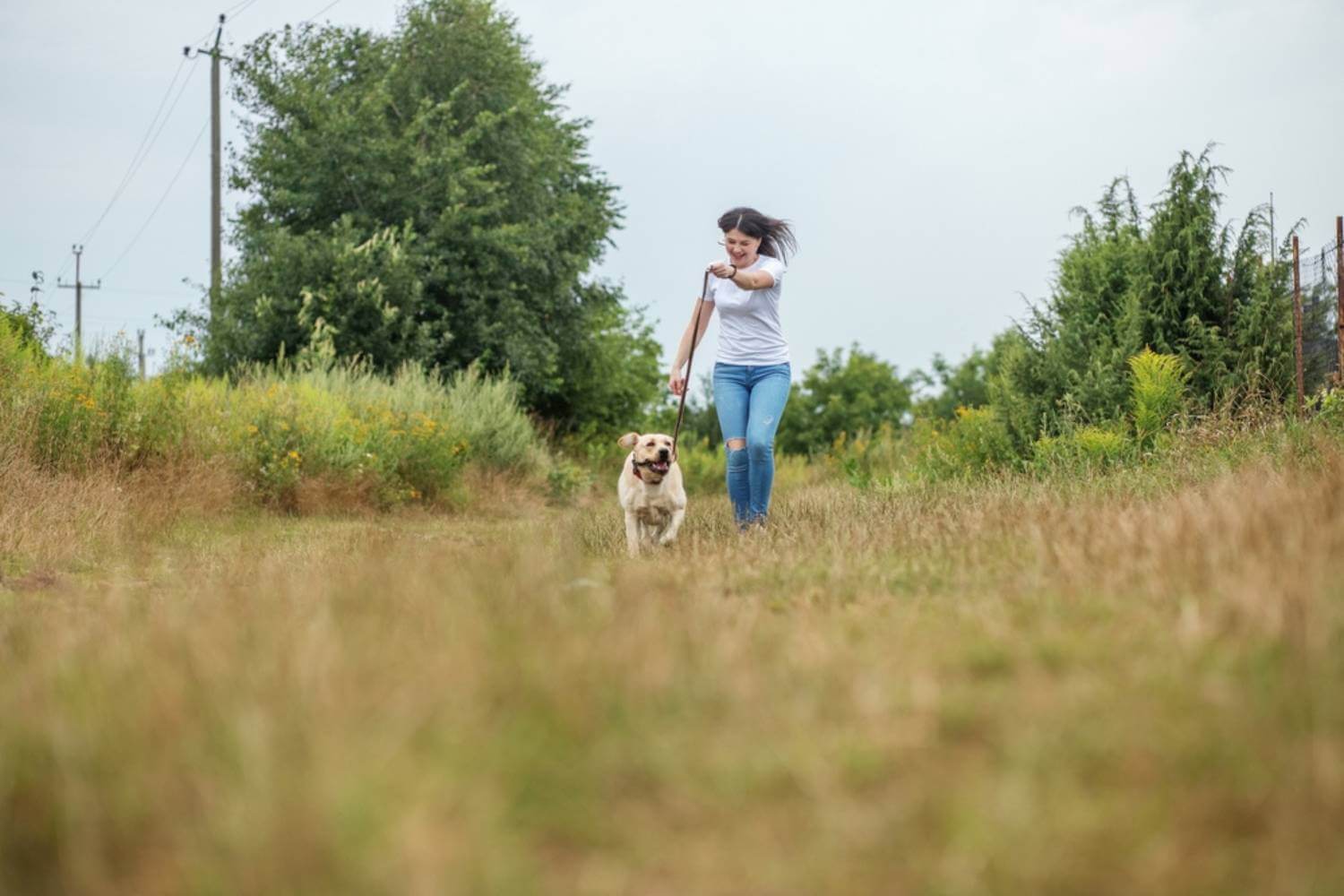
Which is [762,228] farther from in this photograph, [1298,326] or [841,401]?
[841,401]

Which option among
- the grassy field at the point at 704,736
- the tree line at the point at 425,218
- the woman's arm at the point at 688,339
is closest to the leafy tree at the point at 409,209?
the tree line at the point at 425,218

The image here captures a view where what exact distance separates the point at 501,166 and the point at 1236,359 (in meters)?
19.2

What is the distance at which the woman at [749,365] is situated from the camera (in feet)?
28.3

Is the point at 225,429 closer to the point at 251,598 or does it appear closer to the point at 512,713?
the point at 251,598

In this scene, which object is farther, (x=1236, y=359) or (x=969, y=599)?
(x=1236, y=359)

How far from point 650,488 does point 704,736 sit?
578cm

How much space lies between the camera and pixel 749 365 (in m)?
8.77

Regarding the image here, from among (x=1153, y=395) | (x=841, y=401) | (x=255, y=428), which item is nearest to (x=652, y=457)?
(x=1153, y=395)

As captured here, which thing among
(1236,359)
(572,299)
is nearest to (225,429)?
(1236,359)

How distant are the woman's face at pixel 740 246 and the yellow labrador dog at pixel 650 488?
4.82ft

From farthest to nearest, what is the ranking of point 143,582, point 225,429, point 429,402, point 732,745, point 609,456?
1. point 609,456
2. point 429,402
3. point 225,429
4. point 143,582
5. point 732,745

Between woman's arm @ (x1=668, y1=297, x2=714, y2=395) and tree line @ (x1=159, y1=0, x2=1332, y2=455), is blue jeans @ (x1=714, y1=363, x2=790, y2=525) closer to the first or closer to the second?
woman's arm @ (x1=668, y1=297, x2=714, y2=395)

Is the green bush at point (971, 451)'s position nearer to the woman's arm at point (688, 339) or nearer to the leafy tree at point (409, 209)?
the woman's arm at point (688, 339)

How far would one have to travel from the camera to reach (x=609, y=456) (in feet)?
92.8
